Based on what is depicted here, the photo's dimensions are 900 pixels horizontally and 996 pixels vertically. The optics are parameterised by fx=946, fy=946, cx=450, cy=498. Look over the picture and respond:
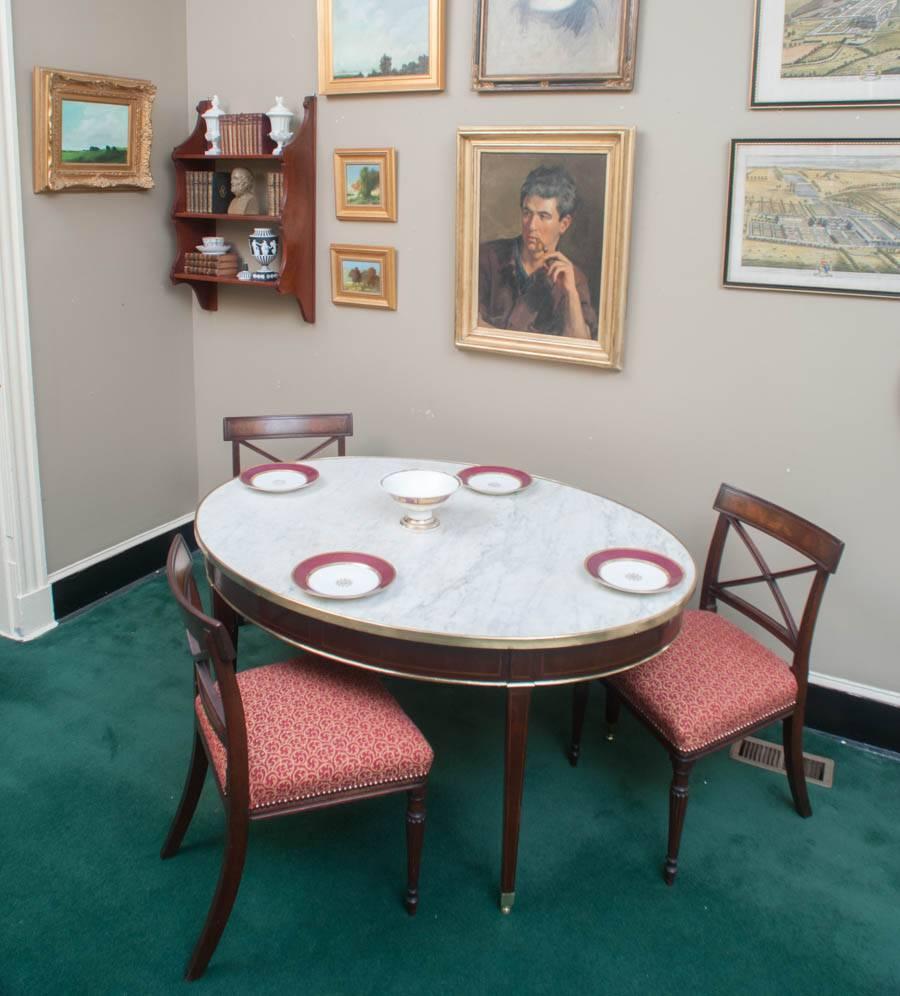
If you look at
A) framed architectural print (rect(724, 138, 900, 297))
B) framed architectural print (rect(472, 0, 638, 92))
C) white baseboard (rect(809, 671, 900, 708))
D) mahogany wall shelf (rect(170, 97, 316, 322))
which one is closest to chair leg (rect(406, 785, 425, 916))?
white baseboard (rect(809, 671, 900, 708))

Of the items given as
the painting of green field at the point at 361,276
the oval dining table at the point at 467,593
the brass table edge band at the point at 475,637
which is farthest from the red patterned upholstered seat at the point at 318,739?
the painting of green field at the point at 361,276

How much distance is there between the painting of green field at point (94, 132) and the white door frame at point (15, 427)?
24 cm

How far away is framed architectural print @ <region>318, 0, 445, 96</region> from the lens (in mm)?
3559

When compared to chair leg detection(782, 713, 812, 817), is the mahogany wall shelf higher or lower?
higher

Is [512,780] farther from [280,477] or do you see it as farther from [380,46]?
[380,46]

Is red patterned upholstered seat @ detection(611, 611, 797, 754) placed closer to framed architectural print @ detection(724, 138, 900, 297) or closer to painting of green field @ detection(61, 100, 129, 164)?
framed architectural print @ detection(724, 138, 900, 297)

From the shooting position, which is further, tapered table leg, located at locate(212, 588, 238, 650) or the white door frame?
the white door frame

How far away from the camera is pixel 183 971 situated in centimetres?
234

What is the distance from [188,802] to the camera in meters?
2.66

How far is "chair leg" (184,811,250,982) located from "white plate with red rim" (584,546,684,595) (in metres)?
1.11

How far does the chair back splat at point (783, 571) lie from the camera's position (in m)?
2.72

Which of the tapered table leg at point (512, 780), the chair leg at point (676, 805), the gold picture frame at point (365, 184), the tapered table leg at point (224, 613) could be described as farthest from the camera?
the gold picture frame at point (365, 184)

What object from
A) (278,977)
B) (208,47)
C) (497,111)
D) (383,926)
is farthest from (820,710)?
(208,47)

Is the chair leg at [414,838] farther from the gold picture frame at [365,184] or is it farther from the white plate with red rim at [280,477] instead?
the gold picture frame at [365,184]
